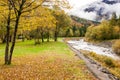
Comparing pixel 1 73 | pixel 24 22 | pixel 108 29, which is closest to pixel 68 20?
pixel 108 29

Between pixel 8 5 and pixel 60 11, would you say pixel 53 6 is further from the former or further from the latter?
pixel 8 5

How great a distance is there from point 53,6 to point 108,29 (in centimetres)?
8793

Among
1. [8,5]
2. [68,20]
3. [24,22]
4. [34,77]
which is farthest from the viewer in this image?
[68,20]

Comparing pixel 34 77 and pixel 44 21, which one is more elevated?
pixel 44 21

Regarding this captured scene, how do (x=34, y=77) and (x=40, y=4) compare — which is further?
(x=40, y=4)

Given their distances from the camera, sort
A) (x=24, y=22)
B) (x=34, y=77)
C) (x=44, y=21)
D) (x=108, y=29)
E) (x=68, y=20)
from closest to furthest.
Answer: (x=34, y=77) → (x=44, y=21) → (x=24, y=22) → (x=68, y=20) → (x=108, y=29)

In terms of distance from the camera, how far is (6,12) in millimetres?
24641

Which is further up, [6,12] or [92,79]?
[6,12]

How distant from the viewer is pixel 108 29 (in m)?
109

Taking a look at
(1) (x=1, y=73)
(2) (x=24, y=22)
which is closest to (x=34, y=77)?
(1) (x=1, y=73)

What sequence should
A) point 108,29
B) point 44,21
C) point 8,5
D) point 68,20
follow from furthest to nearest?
point 108,29
point 68,20
point 44,21
point 8,5

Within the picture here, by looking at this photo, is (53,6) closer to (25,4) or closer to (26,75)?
(25,4)

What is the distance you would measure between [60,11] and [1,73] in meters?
7.94

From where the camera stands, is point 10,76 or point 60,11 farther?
point 60,11
